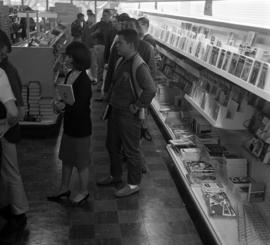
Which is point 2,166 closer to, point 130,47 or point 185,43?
A: point 130,47

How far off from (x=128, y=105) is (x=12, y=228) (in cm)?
149

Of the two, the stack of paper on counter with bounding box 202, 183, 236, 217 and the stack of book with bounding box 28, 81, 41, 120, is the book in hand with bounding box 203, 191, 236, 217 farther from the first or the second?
the stack of book with bounding box 28, 81, 41, 120

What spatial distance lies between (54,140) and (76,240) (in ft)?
7.82

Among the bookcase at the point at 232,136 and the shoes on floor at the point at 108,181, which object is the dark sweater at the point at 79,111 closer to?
the shoes on floor at the point at 108,181

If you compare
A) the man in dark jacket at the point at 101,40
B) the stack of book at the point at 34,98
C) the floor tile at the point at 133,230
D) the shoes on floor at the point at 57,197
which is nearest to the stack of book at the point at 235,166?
the floor tile at the point at 133,230

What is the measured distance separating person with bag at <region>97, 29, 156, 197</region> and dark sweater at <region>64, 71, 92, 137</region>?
15.3 inches

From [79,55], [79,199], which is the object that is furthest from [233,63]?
[79,199]

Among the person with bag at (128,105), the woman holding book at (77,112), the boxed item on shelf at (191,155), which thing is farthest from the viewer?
the boxed item on shelf at (191,155)

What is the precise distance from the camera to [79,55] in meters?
3.20

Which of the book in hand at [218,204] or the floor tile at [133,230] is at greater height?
the book in hand at [218,204]

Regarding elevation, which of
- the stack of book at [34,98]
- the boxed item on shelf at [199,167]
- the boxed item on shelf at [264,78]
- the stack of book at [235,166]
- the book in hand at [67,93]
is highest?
the boxed item on shelf at [264,78]

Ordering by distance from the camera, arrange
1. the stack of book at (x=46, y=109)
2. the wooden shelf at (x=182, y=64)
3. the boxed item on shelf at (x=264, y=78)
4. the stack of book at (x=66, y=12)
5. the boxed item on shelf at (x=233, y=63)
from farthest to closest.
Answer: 1. the stack of book at (x=66, y=12)
2. the stack of book at (x=46, y=109)
3. the wooden shelf at (x=182, y=64)
4. the boxed item on shelf at (x=233, y=63)
5. the boxed item on shelf at (x=264, y=78)

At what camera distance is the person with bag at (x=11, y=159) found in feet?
8.78

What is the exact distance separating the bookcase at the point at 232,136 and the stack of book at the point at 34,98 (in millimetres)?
2010
